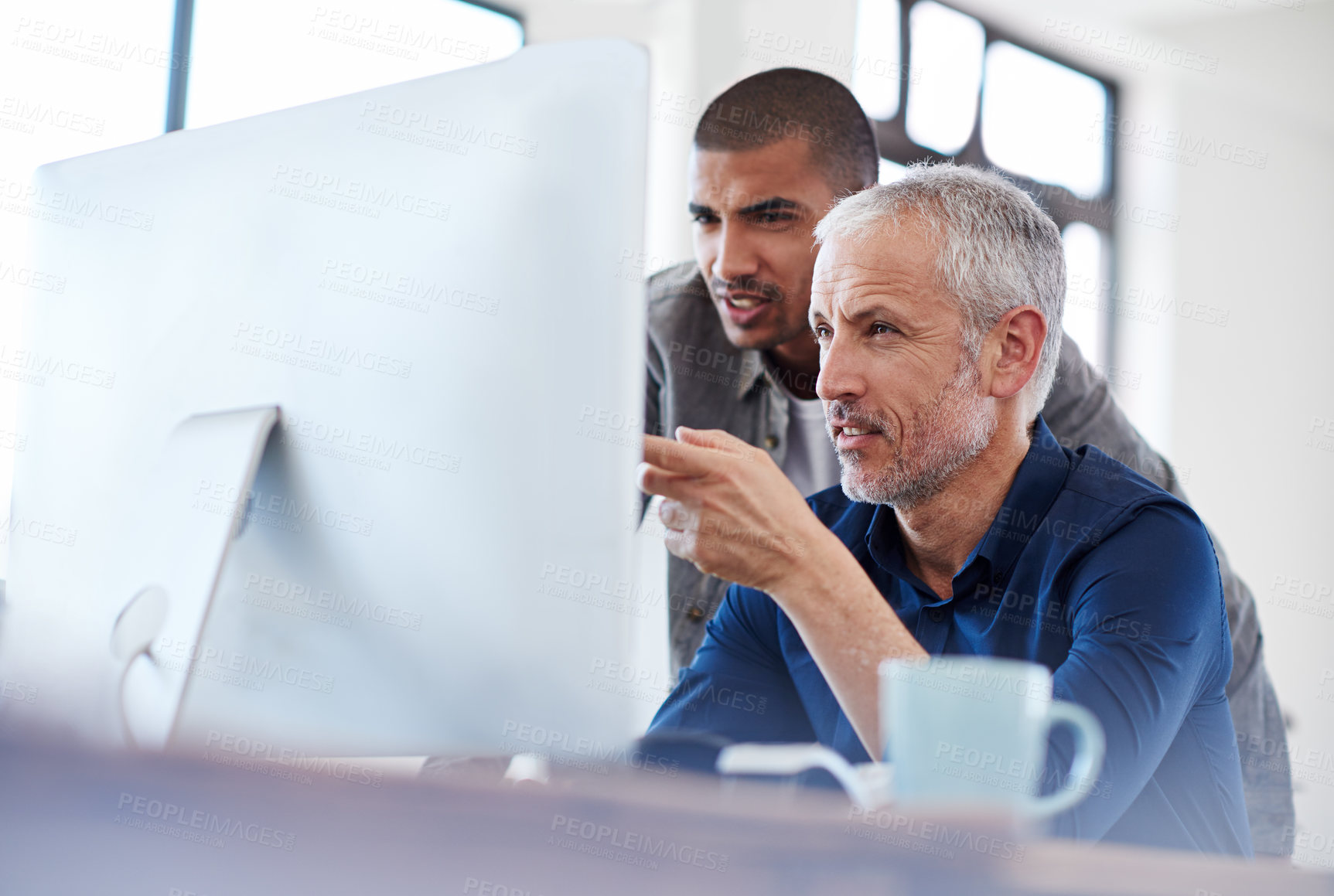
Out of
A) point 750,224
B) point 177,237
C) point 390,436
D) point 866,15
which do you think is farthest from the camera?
point 866,15

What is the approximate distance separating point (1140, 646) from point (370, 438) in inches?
23.9

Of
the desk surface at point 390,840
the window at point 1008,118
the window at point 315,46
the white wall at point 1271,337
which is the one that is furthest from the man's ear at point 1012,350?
the white wall at point 1271,337

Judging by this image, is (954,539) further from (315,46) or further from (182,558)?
(315,46)

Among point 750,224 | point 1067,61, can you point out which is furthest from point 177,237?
point 1067,61

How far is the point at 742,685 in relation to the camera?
1.12 meters

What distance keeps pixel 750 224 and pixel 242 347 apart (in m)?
1.06

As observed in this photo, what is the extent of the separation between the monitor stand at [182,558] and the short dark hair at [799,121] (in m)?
1.11

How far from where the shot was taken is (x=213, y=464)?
63cm

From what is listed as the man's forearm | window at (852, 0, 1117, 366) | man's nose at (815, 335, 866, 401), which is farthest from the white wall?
the man's forearm

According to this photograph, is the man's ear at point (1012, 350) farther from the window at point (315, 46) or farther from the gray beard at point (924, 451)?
the window at point (315, 46)

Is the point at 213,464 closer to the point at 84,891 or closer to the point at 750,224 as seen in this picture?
the point at 84,891

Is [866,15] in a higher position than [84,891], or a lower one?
higher

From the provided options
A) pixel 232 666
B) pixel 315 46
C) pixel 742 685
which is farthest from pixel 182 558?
pixel 315 46

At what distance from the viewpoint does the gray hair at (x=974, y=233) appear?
42.2 inches
